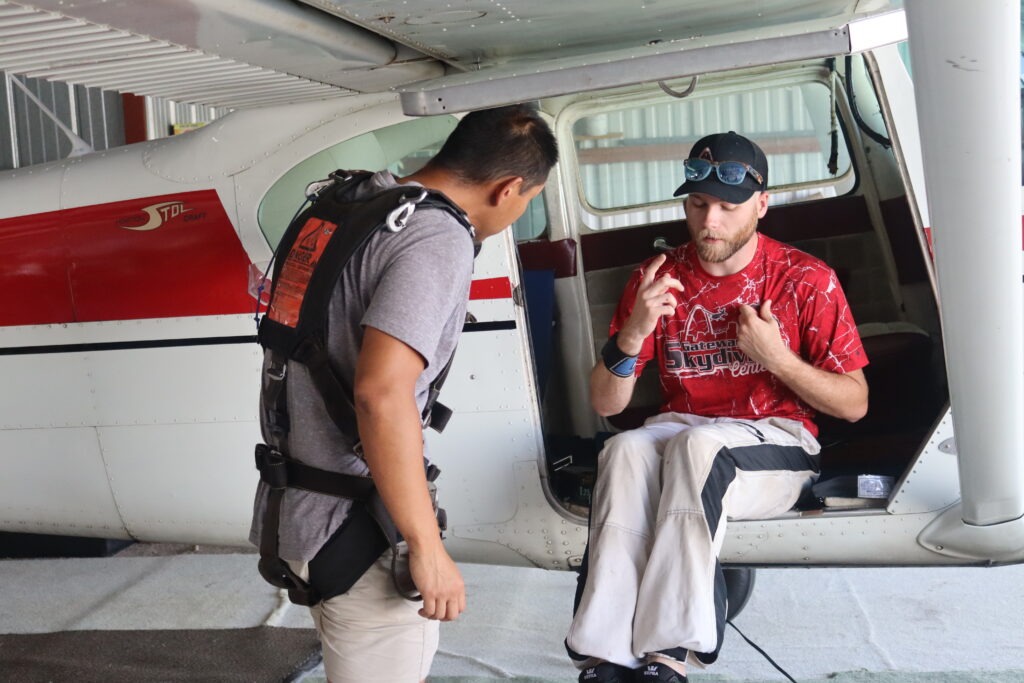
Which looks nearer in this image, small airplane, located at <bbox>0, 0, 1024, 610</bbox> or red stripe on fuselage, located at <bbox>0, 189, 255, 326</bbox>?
small airplane, located at <bbox>0, 0, 1024, 610</bbox>

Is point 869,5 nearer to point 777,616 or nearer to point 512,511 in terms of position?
point 512,511

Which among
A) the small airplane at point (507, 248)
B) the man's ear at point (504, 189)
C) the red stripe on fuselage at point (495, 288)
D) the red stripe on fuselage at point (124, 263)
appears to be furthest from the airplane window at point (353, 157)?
the man's ear at point (504, 189)

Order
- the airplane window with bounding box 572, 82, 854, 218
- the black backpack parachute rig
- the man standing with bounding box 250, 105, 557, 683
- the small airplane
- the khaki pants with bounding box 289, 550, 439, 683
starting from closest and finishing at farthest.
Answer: the man standing with bounding box 250, 105, 557, 683, the black backpack parachute rig, the khaki pants with bounding box 289, 550, 439, 683, the small airplane, the airplane window with bounding box 572, 82, 854, 218

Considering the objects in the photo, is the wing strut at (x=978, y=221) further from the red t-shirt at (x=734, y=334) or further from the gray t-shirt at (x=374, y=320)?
the gray t-shirt at (x=374, y=320)

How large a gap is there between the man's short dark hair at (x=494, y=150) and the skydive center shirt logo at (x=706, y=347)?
1132mm

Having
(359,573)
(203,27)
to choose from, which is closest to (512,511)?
(359,573)

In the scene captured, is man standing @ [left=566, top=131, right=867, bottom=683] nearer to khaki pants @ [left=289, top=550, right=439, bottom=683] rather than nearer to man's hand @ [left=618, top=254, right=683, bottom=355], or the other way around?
A: man's hand @ [left=618, top=254, right=683, bottom=355]

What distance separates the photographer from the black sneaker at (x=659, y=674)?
8.04 feet

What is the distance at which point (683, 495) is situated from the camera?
258 centimetres

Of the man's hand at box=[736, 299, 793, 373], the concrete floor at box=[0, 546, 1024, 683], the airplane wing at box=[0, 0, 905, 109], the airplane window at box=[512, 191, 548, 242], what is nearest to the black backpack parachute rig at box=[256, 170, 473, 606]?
the airplane wing at box=[0, 0, 905, 109]

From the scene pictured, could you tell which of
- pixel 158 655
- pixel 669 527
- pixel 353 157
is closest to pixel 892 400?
pixel 669 527

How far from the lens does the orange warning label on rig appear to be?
1837mm

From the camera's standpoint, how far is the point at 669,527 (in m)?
2.55

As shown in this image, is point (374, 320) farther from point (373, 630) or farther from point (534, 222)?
point (534, 222)
